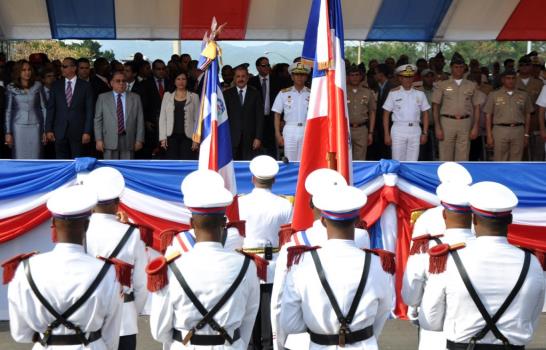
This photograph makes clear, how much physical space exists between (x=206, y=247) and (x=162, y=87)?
295 inches

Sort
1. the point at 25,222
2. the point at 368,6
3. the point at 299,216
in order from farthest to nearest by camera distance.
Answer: the point at 368,6 → the point at 25,222 → the point at 299,216

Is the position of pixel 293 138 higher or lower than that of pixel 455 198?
lower

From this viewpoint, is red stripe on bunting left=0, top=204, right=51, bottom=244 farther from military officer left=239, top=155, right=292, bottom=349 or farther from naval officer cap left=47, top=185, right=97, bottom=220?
naval officer cap left=47, top=185, right=97, bottom=220

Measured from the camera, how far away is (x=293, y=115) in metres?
10.8

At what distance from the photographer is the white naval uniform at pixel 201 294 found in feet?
13.3

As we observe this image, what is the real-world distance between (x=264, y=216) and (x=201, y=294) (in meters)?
2.45

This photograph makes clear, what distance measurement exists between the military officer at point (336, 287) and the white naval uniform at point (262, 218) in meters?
2.28

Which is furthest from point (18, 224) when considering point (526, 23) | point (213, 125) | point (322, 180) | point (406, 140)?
point (526, 23)

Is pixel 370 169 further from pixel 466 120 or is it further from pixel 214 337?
Answer: pixel 214 337

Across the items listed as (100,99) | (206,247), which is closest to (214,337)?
(206,247)

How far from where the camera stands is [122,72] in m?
10.9

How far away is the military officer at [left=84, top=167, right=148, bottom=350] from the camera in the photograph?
5145mm

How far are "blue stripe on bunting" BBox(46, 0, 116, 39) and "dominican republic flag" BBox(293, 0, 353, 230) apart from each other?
20.8 ft

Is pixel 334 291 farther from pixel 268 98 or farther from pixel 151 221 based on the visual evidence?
pixel 268 98
